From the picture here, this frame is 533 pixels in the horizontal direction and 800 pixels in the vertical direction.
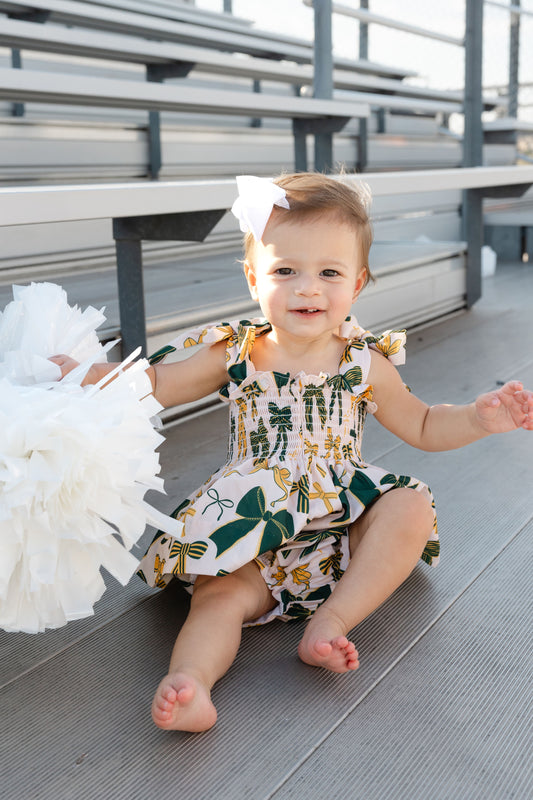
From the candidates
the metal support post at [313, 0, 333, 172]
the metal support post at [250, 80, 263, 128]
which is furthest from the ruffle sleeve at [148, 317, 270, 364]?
the metal support post at [250, 80, 263, 128]

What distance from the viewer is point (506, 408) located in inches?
41.1

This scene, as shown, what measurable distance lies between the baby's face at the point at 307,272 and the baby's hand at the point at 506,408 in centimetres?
22

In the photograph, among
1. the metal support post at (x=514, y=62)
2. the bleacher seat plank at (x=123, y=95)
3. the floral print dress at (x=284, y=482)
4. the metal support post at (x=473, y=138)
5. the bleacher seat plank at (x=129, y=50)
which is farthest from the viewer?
the metal support post at (x=514, y=62)

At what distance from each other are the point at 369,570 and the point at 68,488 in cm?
39

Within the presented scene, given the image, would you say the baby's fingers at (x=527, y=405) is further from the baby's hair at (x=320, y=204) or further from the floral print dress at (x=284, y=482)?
the baby's hair at (x=320, y=204)

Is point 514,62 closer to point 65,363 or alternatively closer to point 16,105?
point 16,105

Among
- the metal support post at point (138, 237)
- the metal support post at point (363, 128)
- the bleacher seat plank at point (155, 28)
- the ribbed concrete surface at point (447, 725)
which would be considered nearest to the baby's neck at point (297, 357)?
the ribbed concrete surface at point (447, 725)

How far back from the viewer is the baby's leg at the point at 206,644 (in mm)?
767

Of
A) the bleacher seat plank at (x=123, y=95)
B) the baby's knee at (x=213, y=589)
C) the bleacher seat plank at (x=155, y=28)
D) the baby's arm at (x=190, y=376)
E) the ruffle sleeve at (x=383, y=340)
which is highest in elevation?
the bleacher seat plank at (x=155, y=28)

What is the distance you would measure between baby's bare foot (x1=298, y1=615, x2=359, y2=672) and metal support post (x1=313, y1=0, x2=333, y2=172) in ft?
6.41

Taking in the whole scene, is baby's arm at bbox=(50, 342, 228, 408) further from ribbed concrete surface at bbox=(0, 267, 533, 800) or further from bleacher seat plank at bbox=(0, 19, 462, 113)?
bleacher seat plank at bbox=(0, 19, 462, 113)

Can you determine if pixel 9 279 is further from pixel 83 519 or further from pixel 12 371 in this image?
pixel 83 519

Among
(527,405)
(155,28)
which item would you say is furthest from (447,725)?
(155,28)

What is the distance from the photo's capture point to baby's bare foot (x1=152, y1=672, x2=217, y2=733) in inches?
30.0
